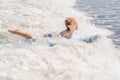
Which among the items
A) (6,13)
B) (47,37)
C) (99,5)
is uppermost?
(47,37)

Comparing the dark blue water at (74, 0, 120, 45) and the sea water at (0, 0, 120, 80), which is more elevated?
the sea water at (0, 0, 120, 80)

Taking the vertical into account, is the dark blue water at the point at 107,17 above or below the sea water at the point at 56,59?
below

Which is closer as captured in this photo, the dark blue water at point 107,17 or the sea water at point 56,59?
the sea water at point 56,59

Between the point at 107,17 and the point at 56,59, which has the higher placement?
the point at 56,59

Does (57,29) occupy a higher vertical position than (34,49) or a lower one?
lower

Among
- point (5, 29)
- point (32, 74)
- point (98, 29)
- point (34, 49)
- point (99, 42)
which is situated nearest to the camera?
point (32, 74)

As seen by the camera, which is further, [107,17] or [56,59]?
[107,17]

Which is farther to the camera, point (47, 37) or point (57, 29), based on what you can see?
point (57, 29)

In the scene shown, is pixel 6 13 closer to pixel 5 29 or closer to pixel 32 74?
pixel 5 29

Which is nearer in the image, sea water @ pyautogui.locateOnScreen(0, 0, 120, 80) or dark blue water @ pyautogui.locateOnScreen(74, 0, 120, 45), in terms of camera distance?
sea water @ pyautogui.locateOnScreen(0, 0, 120, 80)

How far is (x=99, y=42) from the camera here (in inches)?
422

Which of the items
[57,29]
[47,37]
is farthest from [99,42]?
[57,29]

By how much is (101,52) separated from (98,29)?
4.49 m

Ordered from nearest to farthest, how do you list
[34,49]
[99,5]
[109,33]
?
1. [34,49]
2. [109,33]
3. [99,5]
